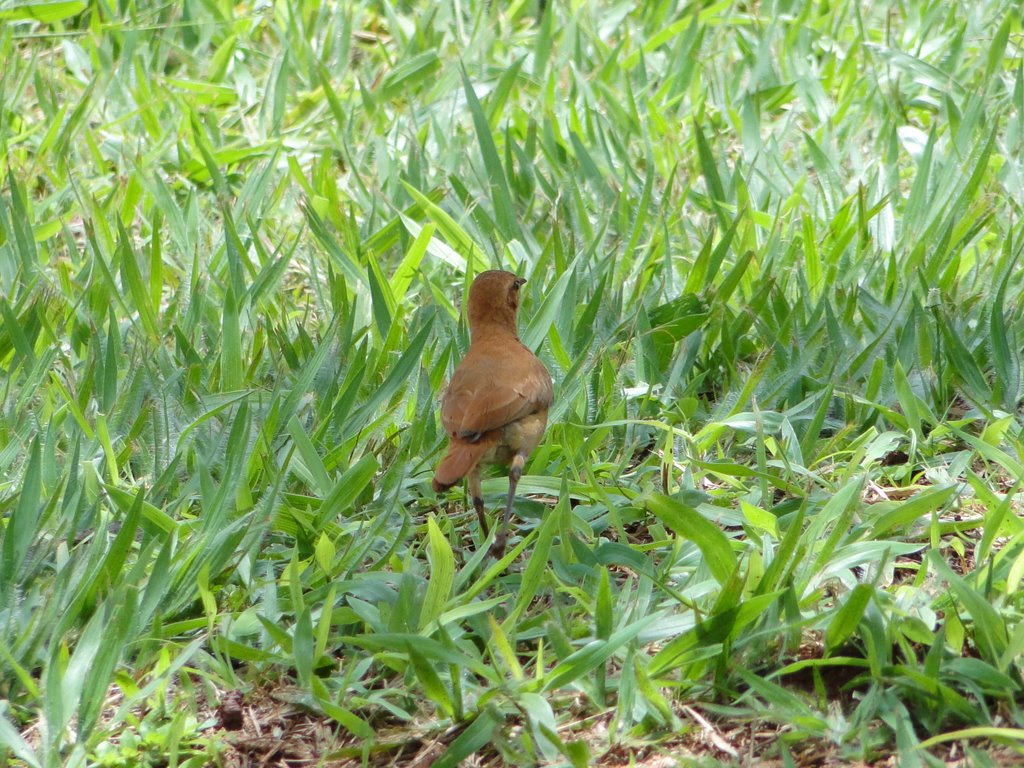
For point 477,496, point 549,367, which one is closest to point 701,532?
point 477,496

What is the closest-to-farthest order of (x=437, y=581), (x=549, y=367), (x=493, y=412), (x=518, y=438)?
(x=437, y=581) < (x=493, y=412) < (x=518, y=438) < (x=549, y=367)

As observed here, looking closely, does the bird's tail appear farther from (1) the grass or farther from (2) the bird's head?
(2) the bird's head

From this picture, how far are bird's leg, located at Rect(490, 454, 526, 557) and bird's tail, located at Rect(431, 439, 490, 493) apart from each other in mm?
151

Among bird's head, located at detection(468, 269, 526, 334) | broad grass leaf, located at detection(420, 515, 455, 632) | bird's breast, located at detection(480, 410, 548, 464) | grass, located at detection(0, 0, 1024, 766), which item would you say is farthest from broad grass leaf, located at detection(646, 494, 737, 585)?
bird's head, located at detection(468, 269, 526, 334)

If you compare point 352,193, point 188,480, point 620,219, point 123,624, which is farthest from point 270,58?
point 123,624

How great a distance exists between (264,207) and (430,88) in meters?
1.27

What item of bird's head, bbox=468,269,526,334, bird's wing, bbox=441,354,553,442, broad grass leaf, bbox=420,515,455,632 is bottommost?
broad grass leaf, bbox=420,515,455,632

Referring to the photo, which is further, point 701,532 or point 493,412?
point 493,412

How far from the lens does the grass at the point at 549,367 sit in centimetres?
281

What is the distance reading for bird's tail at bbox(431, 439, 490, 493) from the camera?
3.38 meters

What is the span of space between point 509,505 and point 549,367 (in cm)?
70

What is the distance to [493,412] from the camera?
353 centimetres

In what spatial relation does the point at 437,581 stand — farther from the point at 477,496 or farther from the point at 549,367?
the point at 549,367

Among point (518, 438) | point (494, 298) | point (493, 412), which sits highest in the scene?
point (494, 298)
